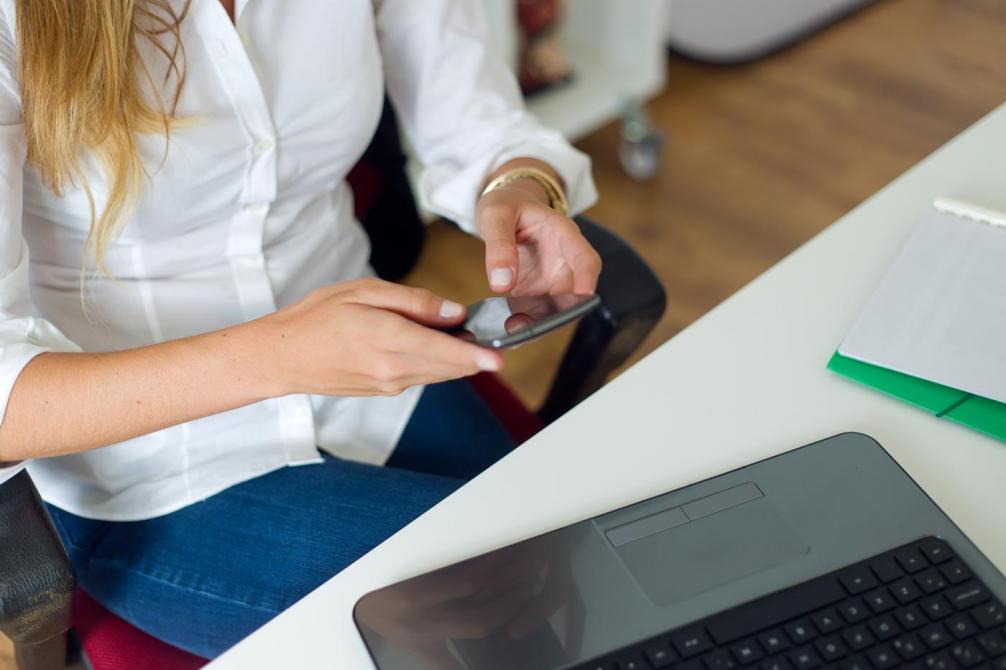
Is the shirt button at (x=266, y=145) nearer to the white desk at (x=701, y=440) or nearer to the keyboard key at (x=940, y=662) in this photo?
the white desk at (x=701, y=440)

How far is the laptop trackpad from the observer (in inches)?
24.6

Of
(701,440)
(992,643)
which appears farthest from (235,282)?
(992,643)

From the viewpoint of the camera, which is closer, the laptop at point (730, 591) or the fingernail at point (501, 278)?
the laptop at point (730, 591)

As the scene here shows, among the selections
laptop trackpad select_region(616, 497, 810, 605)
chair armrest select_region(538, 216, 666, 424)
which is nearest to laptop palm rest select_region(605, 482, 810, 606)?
laptop trackpad select_region(616, 497, 810, 605)

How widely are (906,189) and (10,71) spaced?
72cm

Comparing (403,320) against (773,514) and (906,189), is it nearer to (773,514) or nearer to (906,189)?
(773,514)

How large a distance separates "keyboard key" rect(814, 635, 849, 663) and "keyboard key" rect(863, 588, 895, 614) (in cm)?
3

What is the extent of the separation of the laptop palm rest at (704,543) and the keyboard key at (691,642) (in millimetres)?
25

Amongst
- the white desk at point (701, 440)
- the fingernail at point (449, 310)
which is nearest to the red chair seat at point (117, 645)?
the white desk at point (701, 440)

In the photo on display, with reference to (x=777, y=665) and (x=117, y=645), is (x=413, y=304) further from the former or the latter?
(x=117, y=645)

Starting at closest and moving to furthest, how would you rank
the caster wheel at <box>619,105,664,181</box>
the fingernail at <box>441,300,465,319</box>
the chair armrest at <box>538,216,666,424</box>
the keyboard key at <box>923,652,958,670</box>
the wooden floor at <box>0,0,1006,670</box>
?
1. the keyboard key at <box>923,652,958,670</box>
2. the fingernail at <box>441,300,465,319</box>
3. the chair armrest at <box>538,216,666,424</box>
4. the wooden floor at <box>0,0,1006,670</box>
5. the caster wheel at <box>619,105,664,181</box>

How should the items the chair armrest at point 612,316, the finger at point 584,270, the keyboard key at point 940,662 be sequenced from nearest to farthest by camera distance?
the keyboard key at point 940,662 → the finger at point 584,270 → the chair armrest at point 612,316

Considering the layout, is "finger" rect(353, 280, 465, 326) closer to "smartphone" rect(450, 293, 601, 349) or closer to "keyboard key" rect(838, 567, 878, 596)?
"smartphone" rect(450, 293, 601, 349)

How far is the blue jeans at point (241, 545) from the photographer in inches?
32.3
